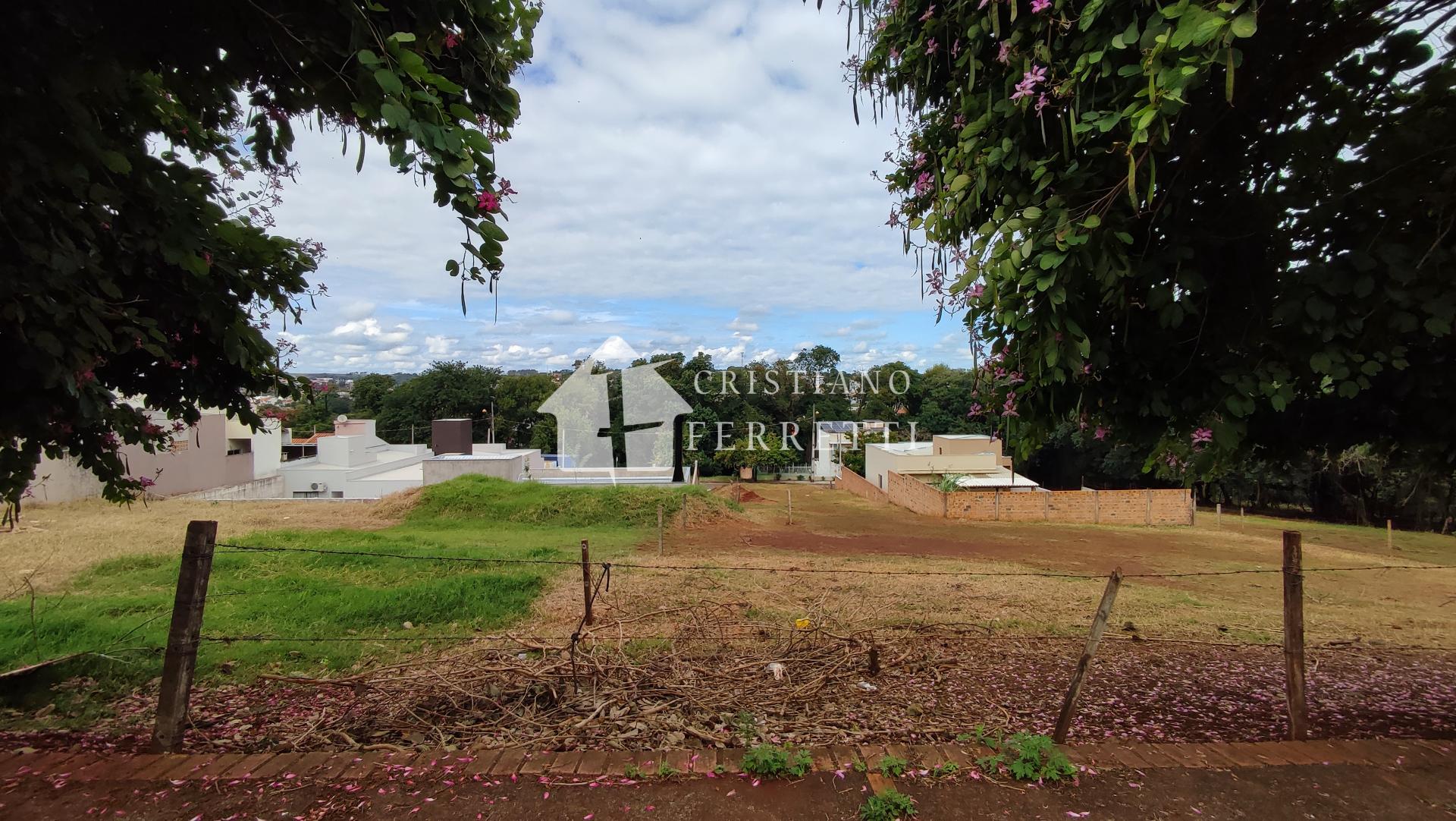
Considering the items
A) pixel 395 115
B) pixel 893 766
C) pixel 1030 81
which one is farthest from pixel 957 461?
pixel 395 115

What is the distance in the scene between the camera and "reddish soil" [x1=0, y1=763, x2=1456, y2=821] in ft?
7.42

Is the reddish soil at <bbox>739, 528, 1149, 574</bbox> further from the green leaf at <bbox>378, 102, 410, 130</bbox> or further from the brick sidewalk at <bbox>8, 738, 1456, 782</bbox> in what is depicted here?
the green leaf at <bbox>378, 102, 410, 130</bbox>

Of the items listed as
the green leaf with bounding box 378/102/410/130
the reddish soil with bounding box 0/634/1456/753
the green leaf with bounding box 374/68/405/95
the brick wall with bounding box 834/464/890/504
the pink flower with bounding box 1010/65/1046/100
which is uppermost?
the pink flower with bounding box 1010/65/1046/100

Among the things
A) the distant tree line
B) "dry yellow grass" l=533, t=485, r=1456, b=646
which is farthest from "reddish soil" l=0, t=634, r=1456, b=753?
the distant tree line

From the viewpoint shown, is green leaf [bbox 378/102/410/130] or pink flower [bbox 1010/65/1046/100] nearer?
green leaf [bbox 378/102/410/130]

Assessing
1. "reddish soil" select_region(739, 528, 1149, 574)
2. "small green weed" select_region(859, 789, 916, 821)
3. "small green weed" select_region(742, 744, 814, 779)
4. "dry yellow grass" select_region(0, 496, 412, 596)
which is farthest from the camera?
"reddish soil" select_region(739, 528, 1149, 574)

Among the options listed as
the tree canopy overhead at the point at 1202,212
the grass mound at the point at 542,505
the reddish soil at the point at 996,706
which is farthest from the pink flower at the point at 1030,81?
the grass mound at the point at 542,505

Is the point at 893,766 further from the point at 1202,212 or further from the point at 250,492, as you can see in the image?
the point at 250,492

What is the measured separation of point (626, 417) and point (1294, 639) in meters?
36.4

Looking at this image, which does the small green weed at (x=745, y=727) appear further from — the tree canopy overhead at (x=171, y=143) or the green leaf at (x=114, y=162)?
the green leaf at (x=114, y=162)

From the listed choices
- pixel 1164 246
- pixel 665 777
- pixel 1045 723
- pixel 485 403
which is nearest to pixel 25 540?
pixel 665 777

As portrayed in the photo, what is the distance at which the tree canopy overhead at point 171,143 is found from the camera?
179 centimetres

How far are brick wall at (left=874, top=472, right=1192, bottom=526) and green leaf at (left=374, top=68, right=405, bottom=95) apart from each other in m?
23.6

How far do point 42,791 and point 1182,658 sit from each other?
6.84 m
